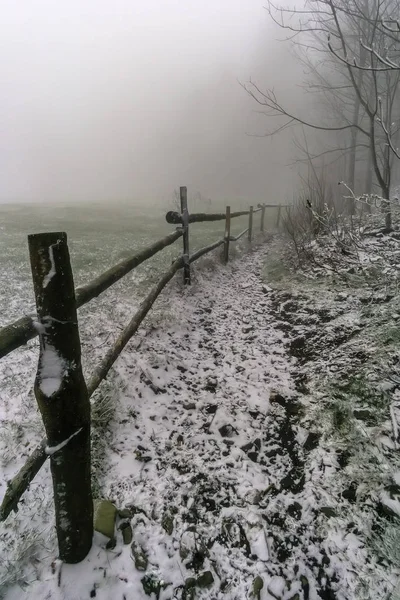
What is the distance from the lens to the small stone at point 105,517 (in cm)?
187

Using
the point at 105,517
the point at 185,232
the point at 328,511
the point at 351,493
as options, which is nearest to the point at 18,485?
the point at 105,517

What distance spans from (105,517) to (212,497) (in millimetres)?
755

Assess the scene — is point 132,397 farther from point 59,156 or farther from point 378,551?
point 59,156

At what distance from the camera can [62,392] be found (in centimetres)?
144

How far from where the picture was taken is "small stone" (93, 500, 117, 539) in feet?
6.13

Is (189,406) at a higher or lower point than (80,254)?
lower

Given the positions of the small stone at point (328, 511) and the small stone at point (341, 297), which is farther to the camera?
the small stone at point (341, 297)

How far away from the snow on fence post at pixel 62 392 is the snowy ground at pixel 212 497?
30cm

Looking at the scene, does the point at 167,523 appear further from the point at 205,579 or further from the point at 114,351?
the point at 114,351

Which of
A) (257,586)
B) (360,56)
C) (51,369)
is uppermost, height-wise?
(360,56)

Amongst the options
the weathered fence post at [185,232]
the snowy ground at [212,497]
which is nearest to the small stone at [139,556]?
the snowy ground at [212,497]

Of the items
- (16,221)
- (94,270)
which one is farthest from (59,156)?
(94,270)

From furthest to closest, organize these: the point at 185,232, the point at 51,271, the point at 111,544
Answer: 1. the point at 185,232
2. the point at 111,544
3. the point at 51,271

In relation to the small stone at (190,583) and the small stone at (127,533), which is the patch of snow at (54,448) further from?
the small stone at (190,583)
